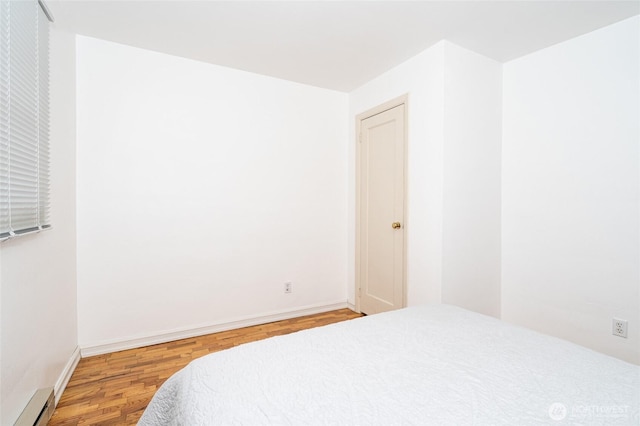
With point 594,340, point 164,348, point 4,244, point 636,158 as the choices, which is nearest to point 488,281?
point 594,340

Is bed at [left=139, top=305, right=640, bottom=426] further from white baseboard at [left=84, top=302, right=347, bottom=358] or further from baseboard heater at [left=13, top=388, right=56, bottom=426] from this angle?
white baseboard at [left=84, top=302, right=347, bottom=358]

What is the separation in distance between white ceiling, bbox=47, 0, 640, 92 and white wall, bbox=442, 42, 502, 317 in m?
0.26

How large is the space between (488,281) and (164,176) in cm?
295

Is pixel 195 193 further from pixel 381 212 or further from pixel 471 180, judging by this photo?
pixel 471 180

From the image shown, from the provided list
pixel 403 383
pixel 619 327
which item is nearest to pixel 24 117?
pixel 403 383

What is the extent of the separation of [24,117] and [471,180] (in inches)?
115

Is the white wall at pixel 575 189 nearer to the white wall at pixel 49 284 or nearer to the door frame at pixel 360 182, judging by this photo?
the door frame at pixel 360 182

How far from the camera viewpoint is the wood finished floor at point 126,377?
1741 millimetres

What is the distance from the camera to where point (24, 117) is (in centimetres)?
151

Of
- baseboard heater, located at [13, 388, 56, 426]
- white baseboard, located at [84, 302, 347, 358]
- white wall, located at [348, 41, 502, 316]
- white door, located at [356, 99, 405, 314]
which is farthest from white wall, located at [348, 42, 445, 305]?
baseboard heater, located at [13, 388, 56, 426]

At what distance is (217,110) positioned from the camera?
2854 mm

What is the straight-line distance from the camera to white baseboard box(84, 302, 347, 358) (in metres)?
2.46

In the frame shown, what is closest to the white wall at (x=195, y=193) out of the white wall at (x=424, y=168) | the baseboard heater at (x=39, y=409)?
the baseboard heater at (x=39, y=409)

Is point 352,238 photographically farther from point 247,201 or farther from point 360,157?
point 247,201
